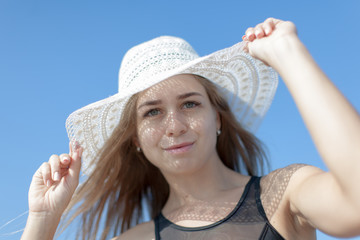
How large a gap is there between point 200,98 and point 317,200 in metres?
1.36

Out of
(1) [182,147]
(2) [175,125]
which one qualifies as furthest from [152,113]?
(1) [182,147]

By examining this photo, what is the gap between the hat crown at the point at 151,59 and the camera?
317 centimetres

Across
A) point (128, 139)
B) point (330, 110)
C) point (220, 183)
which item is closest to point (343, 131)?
point (330, 110)

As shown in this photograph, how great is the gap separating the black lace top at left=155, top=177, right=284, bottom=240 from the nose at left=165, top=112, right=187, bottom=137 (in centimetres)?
71

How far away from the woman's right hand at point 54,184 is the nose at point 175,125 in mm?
758

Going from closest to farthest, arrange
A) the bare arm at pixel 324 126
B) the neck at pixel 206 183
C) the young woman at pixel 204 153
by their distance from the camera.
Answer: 1. the bare arm at pixel 324 126
2. the young woman at pixel 204 153
3. the neck at pixel 206 183

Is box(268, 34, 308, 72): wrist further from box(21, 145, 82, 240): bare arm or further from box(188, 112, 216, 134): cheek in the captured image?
box(21, 145, 82, 240): bare arm

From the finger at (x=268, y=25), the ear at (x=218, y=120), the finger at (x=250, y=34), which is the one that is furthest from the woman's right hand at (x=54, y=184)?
the finger at (x=268, y=25)

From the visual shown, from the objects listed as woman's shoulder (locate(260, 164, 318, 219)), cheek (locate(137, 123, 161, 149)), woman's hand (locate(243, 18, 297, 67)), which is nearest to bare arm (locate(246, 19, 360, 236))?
woman's hand (locate(243, 18, 297, 67))

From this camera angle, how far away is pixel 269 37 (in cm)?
217

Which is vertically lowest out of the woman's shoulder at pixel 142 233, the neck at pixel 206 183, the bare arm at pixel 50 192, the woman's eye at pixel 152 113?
the woman's shoulder at pixel 142 233

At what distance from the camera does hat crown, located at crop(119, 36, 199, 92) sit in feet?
10.4

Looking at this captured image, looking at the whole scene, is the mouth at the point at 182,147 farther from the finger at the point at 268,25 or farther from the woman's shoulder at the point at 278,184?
the finger at the point at 268,25

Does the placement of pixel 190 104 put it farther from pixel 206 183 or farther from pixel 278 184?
pixel 278 184
